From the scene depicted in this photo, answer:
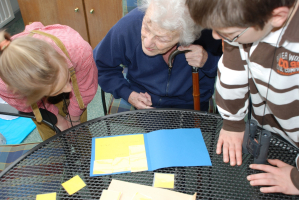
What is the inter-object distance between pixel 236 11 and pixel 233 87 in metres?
0.34

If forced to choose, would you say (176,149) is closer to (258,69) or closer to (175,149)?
(175,149)

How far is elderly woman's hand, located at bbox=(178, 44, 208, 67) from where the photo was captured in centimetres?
122

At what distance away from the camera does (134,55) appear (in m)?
1.33

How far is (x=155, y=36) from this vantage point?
44.0 inches

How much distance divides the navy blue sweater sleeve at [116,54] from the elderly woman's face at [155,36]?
12 centimetres

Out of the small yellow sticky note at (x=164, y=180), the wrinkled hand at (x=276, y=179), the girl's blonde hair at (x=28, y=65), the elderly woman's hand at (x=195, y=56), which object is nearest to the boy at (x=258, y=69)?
the wrinkled hand at (x=276, y=179)

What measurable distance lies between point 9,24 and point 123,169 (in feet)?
11.5

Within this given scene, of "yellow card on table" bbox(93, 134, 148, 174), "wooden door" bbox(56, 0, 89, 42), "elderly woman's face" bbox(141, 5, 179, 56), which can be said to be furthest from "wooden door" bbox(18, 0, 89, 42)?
"yellow card on table" bbox(93, 134, 148, 174)

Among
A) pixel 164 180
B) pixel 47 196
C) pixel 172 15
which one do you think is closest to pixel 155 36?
pixel 172 15

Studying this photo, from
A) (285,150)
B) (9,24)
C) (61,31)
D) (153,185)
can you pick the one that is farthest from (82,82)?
(9,24)

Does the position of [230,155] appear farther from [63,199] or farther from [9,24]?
[9,24]

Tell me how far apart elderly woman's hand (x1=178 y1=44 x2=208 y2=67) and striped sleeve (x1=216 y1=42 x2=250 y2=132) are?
297 millimetres

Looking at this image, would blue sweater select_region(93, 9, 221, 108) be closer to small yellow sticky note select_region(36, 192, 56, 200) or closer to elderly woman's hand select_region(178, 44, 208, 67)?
elderly woman's hand select_region(178, 44, 208, 67)

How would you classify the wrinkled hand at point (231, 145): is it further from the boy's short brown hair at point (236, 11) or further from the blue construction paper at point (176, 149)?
the boy's short brown hair at point (236, 11)
